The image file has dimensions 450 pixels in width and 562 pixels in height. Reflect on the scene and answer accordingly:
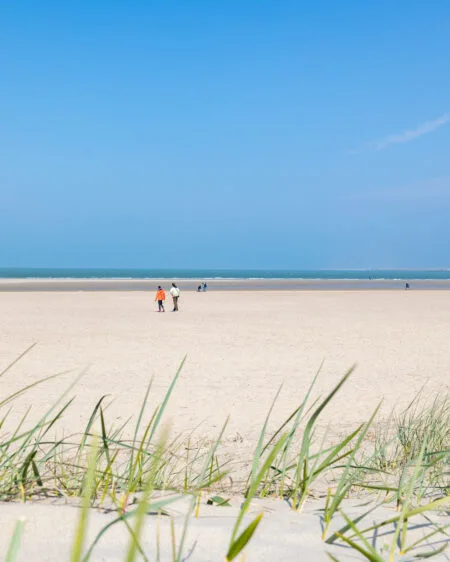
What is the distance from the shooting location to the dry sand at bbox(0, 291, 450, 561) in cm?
162

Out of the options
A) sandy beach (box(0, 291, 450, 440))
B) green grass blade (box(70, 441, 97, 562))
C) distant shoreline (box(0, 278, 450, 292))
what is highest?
green grass blade (box(70, 441, 97, 562))

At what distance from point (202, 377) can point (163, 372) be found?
964mm

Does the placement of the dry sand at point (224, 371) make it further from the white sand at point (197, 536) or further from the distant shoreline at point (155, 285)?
the distant shoreline at point (155, 285)

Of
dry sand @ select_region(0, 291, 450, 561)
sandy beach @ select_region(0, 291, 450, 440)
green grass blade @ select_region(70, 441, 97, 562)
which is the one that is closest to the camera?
green grass blade @ select_region(70, 441, 97, 562)

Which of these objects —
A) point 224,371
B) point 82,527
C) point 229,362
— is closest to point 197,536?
point 82,527

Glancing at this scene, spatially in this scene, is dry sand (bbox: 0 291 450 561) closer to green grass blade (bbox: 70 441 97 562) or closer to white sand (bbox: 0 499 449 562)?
white sand (bbox: 0 499 449 562)

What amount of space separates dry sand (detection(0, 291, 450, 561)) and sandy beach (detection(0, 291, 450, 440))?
3 centimetres

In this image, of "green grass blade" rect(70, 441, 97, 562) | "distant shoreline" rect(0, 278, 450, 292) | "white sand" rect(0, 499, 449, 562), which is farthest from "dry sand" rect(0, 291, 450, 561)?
"distant shoreline" rect(0, 278, 450, 292)

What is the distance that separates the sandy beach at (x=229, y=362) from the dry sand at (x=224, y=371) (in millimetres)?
27

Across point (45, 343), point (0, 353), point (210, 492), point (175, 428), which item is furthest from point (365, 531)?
point (45, 343)

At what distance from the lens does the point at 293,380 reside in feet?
31.6

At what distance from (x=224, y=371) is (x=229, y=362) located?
3.32 ft

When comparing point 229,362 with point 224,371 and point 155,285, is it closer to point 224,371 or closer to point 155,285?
point 224,371

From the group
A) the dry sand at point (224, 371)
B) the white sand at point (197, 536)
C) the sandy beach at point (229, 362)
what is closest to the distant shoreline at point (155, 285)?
the sandy beach at point (229, 362)
